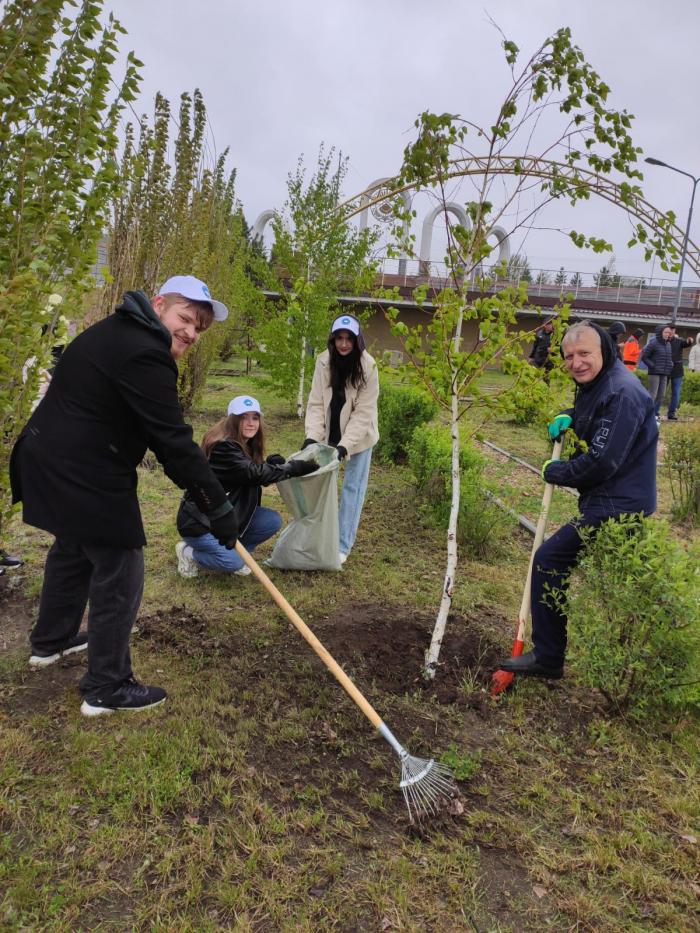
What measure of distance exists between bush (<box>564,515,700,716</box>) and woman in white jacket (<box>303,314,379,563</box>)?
1.98 meters

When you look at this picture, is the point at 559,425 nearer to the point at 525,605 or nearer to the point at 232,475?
the point at 525,605

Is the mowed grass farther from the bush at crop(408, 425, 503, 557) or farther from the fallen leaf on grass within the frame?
the bush at crop(408, 425, 503, 557)

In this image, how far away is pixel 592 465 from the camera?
2658mm

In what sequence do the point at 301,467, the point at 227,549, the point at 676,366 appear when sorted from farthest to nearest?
the point at 676,366 < the point at 227,549 < the point at 301,467

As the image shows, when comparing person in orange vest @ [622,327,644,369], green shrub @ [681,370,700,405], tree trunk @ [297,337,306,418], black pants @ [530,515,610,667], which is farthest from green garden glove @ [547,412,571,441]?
green shrub @ [681,370,700,405]

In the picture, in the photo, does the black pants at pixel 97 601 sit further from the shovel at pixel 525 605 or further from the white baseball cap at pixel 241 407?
the shovel at pixel 525 605

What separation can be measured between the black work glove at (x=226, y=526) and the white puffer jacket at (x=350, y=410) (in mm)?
1636

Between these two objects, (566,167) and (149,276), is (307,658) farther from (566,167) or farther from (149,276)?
(149,276)

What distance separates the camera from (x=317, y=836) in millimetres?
2104

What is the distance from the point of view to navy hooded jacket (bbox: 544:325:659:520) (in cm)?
260

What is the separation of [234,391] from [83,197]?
10.3 m

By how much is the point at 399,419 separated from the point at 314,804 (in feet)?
18.3

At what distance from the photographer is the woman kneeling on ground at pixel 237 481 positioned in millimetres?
3703

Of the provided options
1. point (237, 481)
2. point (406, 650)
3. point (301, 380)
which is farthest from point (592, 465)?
point (301, 380)
